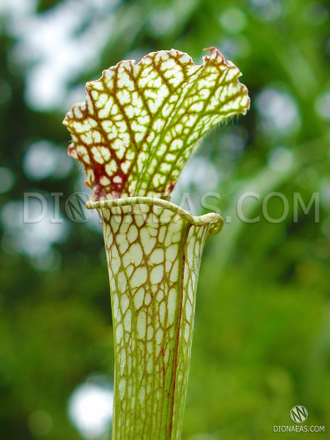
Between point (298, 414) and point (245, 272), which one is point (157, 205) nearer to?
point (298, 414)

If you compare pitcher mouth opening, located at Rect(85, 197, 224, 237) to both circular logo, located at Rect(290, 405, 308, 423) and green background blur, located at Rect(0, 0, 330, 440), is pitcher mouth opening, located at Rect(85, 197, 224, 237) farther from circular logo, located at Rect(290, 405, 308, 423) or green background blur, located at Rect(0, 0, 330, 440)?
circular logo, located at Rect(290, 405, 308, 423)

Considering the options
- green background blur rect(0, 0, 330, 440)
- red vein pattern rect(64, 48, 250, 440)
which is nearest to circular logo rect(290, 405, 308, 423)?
green background blur rect(0, 0, 330, 440)

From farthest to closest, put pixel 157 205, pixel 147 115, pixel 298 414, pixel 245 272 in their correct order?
pixel 245 272, pixel 298 414, pixel 147 115, pixel 157 205

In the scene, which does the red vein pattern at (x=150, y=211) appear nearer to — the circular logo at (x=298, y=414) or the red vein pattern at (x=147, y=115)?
the red vein pattern at (x=147, y=115)

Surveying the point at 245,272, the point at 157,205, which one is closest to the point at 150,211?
the point at 157,205

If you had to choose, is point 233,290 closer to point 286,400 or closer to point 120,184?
point 286,400

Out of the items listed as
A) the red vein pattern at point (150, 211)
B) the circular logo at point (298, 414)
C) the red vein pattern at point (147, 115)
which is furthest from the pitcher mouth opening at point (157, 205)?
the circular logo at point (298, 414)

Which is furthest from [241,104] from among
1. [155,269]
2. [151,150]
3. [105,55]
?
[105,55]

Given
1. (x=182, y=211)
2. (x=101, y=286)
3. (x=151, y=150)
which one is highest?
(x=151, y=150)
